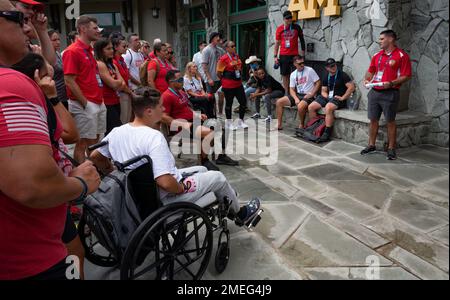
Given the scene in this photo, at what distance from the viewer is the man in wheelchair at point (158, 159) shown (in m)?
2.22

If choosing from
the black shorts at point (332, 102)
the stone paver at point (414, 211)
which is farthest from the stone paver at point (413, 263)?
the black shorts at point (332, 102)

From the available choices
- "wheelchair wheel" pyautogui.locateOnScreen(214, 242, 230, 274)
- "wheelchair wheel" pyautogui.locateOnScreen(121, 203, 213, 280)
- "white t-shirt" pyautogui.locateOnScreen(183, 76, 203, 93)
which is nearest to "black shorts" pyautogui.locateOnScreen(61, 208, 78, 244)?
"wheelchair wheel" pyautogui.locateOnScreen(121, 203, 213, 280)

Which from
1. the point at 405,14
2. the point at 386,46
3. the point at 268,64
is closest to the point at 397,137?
the point at 386,46

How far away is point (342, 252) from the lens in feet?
8.93

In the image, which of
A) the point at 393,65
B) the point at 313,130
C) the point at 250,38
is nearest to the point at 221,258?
the point at 393,65

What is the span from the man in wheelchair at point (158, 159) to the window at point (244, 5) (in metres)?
7.35

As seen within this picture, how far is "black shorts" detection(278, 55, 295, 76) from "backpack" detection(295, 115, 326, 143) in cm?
167

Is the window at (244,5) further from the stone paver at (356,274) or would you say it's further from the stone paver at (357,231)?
the stone paver at (356,274)

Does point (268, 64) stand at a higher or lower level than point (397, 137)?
higher

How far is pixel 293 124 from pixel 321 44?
1.70 m

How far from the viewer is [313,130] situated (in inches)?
244

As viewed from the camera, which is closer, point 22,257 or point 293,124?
point 22,257

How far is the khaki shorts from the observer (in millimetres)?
3826
